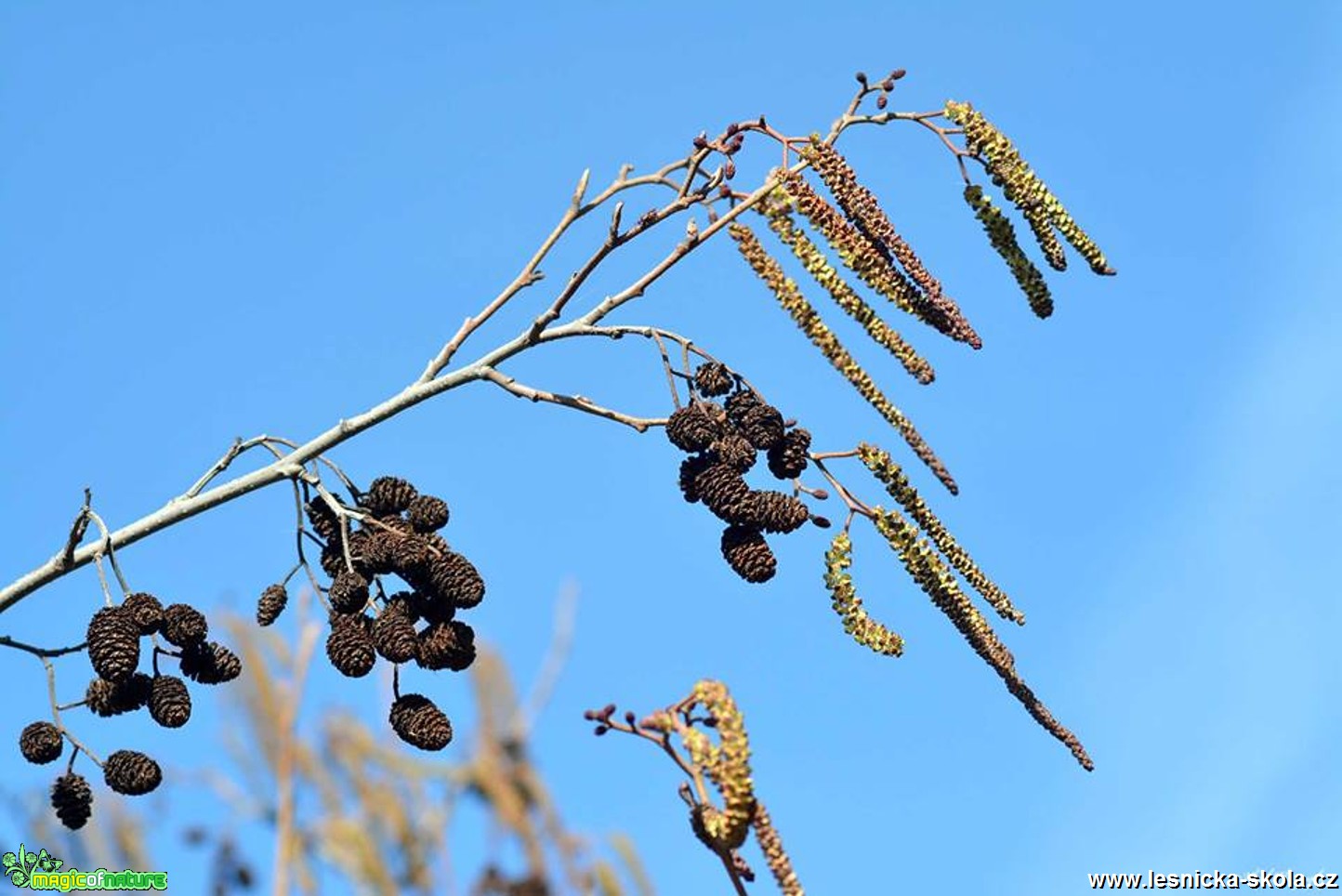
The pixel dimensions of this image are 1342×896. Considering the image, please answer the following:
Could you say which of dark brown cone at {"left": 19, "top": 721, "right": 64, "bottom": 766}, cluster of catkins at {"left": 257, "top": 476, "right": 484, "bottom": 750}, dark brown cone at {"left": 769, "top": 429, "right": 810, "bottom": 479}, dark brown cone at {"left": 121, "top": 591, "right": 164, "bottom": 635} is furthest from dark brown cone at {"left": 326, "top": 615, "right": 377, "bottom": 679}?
dark brown cone at {"left": 769, "top": 429, "right": 810, "bottom": 479}

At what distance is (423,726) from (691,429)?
84 cm

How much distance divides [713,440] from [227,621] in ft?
16.7

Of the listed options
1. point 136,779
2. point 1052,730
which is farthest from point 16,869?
point 1052,730

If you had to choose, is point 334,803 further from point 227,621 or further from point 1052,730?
point 1052,730

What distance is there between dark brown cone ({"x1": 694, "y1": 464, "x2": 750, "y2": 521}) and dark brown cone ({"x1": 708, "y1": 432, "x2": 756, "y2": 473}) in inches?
0.6

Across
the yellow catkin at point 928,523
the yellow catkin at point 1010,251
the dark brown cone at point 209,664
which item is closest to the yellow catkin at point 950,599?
the yellow catkin at point 928,523

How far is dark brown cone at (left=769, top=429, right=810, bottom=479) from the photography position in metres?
4.09

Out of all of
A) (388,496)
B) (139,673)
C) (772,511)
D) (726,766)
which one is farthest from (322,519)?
(726,766)

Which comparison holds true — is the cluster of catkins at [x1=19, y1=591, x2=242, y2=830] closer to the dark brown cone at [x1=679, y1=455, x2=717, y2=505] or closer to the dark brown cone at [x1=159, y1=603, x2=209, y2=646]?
the dark brown cone at [x1=159, y1=603, x2=209, y2=646]

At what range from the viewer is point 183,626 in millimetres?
3873

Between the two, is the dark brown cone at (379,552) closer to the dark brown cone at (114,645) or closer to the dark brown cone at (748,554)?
the dark brown cone at (114,645)

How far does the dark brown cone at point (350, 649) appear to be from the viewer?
3771 mm

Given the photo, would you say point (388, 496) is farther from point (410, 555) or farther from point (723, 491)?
point (723, 491)

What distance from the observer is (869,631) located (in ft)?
13.4
